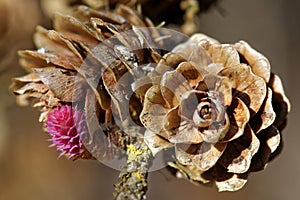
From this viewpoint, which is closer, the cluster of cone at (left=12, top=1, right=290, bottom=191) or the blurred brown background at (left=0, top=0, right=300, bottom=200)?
the cluster of cone at (left=12, top=1, right=290, bottom=191)

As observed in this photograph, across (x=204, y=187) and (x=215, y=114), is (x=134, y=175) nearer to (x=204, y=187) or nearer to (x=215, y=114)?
(x=215, y=114)

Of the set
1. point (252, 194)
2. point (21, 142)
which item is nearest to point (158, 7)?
point (21, 142)

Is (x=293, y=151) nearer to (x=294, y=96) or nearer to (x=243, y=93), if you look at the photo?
(x=294, y=96)

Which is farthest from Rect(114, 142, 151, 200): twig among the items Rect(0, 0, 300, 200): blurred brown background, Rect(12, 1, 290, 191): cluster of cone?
Rect(0, 0, 300, 200): blurred brown background

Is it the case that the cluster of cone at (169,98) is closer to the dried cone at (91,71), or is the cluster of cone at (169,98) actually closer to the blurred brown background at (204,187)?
the dried cone at (91,71)

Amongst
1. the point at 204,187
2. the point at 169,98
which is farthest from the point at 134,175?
the point at 204,187

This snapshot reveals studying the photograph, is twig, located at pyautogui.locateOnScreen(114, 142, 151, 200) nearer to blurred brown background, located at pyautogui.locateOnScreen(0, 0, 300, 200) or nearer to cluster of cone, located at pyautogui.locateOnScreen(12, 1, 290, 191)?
cluster of cone, located at pyautogui.locateOnScreen(12, 1, 290, 191)
